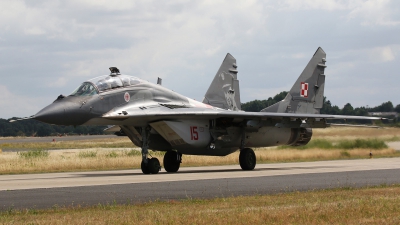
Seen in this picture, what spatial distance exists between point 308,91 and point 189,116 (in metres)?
7.60

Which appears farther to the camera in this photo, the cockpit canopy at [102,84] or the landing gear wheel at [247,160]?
the landing gear wheel at [247,160]

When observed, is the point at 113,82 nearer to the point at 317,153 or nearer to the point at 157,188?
the point at 157,188

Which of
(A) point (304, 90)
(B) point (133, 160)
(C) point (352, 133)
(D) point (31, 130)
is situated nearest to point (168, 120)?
(A) point (304, 90)

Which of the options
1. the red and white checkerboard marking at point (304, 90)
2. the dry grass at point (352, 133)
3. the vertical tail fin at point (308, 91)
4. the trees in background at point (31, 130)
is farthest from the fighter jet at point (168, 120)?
the trees in background at point (31, 130)

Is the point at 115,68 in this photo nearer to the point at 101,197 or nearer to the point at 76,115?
the point at 76,115

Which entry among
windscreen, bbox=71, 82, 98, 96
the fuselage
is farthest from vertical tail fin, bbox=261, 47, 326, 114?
windscreen, bbox=71, 82, 98, 96

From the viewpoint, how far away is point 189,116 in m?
20.7

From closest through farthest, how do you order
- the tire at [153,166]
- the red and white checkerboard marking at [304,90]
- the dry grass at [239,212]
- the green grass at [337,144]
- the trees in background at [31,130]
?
the dry grass at [239,212] < the tire at [153,166] < the red and white checkerboard marking at [304,90] < the green grass at [337,144] < the trees in background at [31,130]

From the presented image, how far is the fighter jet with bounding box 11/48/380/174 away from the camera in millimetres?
18734

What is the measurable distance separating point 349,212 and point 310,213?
0.61m

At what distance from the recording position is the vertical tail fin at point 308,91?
85.7 ft

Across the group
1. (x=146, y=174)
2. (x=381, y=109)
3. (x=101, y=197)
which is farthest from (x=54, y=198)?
(x=381, y=109)

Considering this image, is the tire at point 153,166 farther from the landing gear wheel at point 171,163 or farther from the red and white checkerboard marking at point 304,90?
the red and white checkerboard marking at point 304,90

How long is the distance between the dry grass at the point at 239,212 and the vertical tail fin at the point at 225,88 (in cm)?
1395
